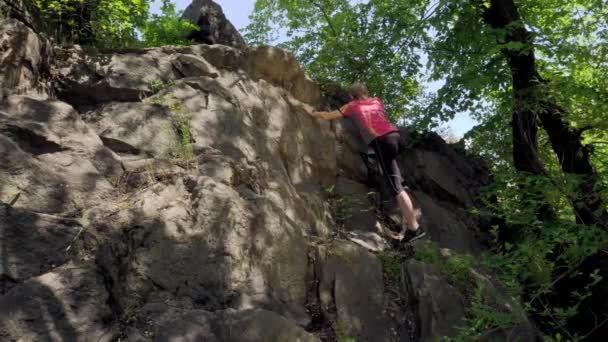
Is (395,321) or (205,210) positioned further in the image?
(395,321)

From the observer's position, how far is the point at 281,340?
4465mm

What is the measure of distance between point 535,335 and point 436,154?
412cm

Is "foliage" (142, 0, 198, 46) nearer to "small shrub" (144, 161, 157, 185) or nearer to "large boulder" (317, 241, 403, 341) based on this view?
"small shrub" (144, 161, 157, 185)

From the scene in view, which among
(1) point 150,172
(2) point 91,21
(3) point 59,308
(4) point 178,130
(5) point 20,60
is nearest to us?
(3) point 59,308

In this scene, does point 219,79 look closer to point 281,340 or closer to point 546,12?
point 281,340

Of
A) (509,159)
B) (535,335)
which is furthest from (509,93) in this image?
(535,335)

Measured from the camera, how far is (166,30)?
32.4ft

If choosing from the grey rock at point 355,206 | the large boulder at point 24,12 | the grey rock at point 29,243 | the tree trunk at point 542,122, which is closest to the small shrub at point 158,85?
the large boulder at point 24,12

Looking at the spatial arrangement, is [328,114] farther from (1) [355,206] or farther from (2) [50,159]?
(2) [50,159]

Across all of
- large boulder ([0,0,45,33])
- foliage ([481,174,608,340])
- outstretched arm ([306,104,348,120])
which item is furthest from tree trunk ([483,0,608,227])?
large boulder ([0,0,45,33])

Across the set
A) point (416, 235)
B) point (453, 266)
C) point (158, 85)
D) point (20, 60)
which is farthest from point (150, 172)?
point (453, 266)

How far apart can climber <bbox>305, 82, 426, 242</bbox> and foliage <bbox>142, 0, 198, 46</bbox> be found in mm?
4167

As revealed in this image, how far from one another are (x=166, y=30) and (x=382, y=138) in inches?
203

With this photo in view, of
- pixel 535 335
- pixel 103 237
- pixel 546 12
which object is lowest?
pixel 535 335
